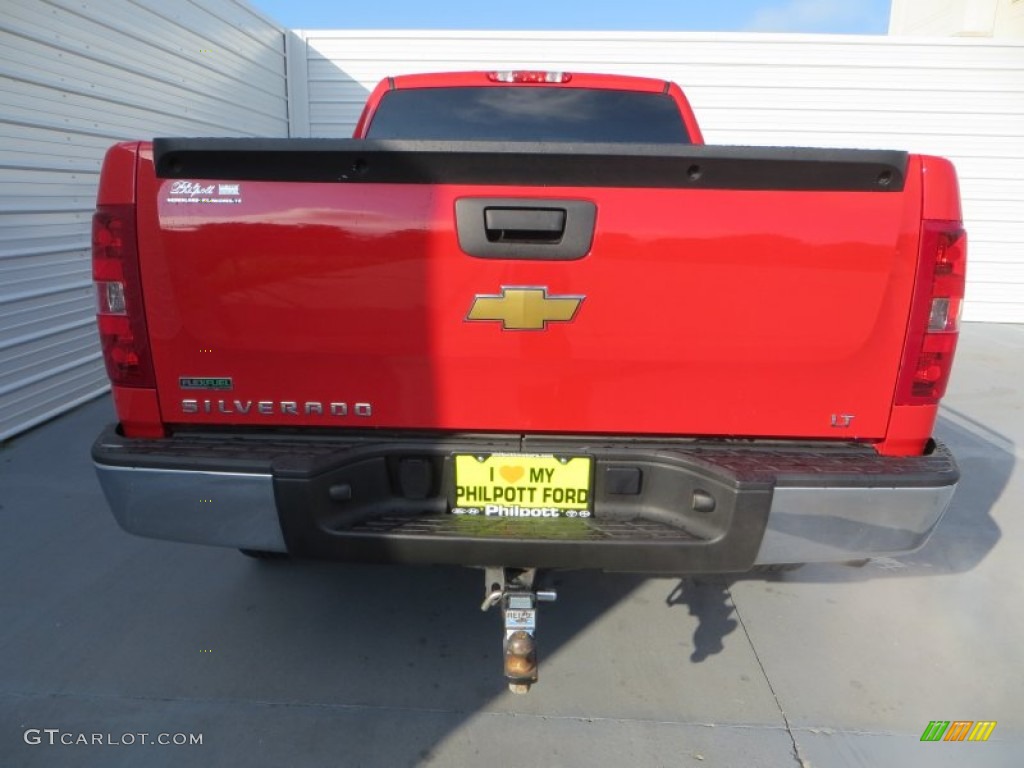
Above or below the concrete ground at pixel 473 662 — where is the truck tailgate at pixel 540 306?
above

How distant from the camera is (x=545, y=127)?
3396 millimetres

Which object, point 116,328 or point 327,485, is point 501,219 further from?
point 116,328

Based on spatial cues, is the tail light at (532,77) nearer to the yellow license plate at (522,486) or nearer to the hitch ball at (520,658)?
the yellow license plate at (522,486)

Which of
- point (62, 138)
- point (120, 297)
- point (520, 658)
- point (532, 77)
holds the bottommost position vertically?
point (520, 658)

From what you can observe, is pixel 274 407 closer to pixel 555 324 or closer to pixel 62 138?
pixel 555 324

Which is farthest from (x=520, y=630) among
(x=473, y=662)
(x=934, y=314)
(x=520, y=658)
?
(x=934, y=314)

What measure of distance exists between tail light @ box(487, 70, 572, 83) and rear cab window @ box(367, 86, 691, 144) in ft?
0.38

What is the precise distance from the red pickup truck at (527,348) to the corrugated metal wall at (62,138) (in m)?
3.60

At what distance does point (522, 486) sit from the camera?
6.75 feet

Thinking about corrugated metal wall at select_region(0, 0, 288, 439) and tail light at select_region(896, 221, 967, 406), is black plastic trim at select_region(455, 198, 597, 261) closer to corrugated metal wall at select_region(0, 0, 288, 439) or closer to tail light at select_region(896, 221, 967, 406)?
tail light at select_region(896, 221, 967, 406)

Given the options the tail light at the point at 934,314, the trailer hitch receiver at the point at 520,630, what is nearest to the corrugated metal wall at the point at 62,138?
the trailer hitch receiver at the point at 520,630

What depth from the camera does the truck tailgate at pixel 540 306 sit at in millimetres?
1913


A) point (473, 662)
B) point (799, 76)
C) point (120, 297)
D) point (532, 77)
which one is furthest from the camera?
point (799, 76)

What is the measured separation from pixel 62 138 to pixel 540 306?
495 cm
